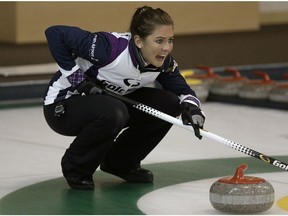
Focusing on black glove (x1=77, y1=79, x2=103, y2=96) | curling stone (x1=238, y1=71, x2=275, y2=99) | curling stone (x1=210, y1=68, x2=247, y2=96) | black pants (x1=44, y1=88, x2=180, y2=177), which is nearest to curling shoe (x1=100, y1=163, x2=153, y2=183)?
black pants (x1=44, y1=88, x2=180, y2=177)

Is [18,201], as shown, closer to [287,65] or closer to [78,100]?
[78,100]

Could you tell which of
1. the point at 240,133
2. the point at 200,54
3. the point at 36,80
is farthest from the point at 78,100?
the point at 200,54

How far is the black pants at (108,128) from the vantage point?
4.39m

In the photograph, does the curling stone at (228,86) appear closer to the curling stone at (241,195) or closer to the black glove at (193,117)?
the black glove at (193,117)

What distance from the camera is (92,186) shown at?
15.0ft

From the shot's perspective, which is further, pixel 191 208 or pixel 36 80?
pixel 36 80

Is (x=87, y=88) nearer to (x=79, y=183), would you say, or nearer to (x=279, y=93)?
(x=79, y=183)

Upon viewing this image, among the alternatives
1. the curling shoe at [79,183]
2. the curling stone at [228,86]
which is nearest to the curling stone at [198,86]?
the curling stone at [228,86]

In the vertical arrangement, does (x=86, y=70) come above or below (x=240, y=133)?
above

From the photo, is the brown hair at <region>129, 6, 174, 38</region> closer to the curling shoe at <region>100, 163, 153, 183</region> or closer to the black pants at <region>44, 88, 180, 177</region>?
the black pants at <region>44, 88, 180, 177</region>

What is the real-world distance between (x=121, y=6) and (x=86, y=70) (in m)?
3.49

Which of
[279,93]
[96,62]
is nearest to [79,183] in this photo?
[96,62]

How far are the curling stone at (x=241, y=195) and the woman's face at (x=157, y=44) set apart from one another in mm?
706

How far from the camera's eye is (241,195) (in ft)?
12.9
